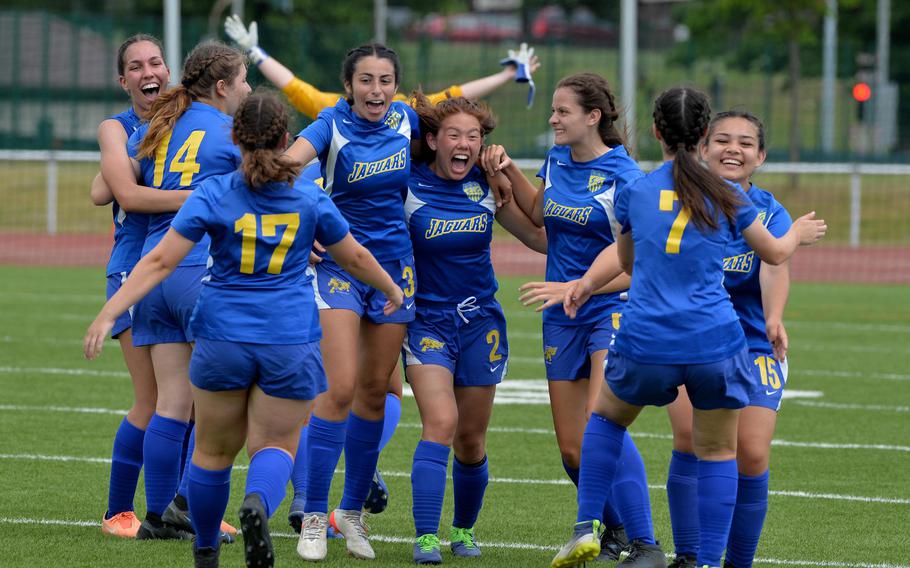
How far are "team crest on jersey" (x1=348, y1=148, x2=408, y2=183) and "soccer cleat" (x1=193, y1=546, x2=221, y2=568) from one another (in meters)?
1.74

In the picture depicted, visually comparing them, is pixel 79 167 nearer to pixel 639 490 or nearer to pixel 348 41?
pixel 348 41

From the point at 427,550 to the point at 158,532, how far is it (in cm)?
119

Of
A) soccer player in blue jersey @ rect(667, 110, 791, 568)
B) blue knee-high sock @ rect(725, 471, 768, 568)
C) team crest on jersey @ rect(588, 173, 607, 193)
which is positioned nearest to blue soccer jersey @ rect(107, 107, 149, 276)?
team crest on jersey @ rect(588, 173, 607, 193)

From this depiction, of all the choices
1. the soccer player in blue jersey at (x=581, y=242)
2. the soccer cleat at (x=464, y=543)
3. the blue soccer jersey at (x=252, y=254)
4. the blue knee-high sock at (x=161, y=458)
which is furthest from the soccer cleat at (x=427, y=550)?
the blue soccer jersey at (x=252, y=254)

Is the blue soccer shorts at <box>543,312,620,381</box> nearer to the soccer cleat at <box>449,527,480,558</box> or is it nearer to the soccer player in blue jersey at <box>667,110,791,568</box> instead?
the soccer player in blue jersey at <box>667,110,791,568</box>

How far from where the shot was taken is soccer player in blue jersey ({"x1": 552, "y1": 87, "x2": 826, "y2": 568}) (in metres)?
4.94

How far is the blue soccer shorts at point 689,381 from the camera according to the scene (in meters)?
4.94

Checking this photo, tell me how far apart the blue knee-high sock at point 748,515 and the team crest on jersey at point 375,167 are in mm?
1922

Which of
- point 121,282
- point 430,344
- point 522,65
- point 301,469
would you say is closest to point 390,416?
point 301,469

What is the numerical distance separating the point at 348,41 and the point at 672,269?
25.6m

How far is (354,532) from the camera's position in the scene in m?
6.01

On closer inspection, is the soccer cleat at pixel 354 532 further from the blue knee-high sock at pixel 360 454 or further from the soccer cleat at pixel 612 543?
the soccer cleat at pixel 612 543

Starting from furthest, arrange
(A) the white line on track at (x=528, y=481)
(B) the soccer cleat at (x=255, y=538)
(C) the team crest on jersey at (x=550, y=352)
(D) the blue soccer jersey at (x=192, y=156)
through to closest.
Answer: (A) the white line on track at (x=528, y=481)
(C) the team crest on jersey at (x=550, y=352)
(D) the blue soccer jersey at (x=192, y=156)
(B) the soccer cleat at (x=255, y=538)

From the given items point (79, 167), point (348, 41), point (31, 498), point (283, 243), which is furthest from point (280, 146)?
point (348, 41)
